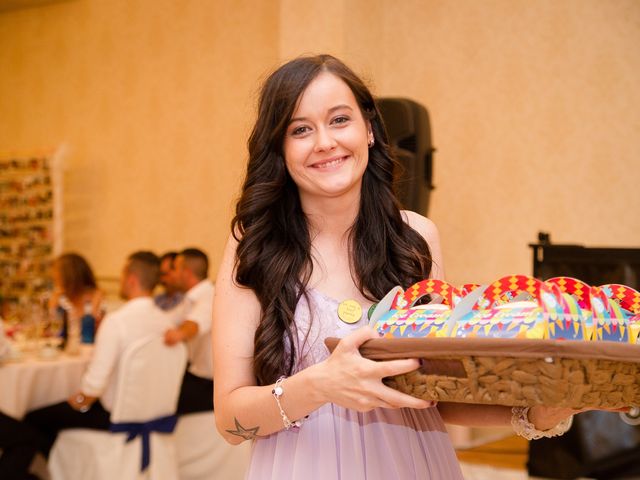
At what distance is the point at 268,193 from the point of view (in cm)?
184

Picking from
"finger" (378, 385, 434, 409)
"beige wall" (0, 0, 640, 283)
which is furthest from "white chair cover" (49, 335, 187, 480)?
"finger" (378, 385, 434, 409)

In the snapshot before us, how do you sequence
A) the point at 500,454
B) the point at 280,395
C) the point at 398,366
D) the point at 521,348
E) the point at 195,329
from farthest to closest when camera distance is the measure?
the point at 500,454 < the point at 195,329 < the point at 280,395 < the point at 398,366 < the point at 521,348

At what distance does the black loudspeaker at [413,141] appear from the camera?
407 centimetres

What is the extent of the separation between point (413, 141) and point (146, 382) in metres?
1.91

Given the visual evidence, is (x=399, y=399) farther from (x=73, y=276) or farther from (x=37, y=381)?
(x=73, y=276)

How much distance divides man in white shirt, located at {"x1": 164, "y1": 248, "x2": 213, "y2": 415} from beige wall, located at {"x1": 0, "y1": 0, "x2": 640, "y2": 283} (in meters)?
1.26

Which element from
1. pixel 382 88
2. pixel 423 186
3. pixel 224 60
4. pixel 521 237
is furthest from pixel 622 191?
pixel 224 60

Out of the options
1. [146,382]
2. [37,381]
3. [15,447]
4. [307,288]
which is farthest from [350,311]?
[37,381]

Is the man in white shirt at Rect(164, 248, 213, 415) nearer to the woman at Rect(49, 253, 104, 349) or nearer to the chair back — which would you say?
the chair back

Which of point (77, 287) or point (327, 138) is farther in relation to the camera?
point (77, 287)

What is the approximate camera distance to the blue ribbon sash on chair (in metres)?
4.41

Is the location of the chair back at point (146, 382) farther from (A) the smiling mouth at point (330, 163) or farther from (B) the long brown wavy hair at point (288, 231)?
(A) the smiling mouth at point (330, 163)

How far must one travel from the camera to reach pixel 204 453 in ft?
17.2

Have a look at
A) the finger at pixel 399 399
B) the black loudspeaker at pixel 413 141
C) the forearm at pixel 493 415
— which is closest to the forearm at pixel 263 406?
the finger at pixel 399 399
